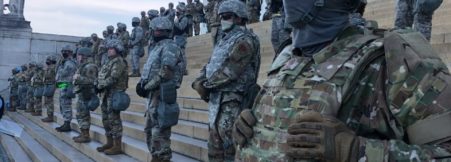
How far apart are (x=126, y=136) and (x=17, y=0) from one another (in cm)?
1740

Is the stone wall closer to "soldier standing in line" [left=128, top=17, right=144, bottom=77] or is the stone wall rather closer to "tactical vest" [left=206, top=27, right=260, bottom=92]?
"soldier standing in line" [left=128, top=17, right=144, bottom=77]

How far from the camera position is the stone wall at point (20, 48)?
2138 centimetres

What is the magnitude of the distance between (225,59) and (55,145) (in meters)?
5.73

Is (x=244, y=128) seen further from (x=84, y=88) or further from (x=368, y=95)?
(x=84, y=88)

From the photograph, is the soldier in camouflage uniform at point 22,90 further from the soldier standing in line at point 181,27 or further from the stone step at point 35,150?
the soldier standing in line at point 181,27

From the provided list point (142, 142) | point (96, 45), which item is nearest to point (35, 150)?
point (142, 142)

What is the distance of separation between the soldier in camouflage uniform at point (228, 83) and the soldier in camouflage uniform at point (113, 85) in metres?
2.50

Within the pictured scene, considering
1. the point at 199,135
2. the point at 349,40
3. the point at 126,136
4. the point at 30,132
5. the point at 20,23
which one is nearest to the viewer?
the point at 349,40

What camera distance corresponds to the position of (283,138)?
5.20ft

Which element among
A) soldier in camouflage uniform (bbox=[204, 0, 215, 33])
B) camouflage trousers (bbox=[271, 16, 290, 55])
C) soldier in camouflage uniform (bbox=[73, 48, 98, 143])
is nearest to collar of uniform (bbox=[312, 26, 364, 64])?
camouflage trousers (bbox=[271, 16, 290, 55])

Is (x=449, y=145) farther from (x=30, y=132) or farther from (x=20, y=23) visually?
(x=20, y=23)

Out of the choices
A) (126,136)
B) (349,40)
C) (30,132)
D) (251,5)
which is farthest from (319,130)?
(251,5)

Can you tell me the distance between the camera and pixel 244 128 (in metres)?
1.75

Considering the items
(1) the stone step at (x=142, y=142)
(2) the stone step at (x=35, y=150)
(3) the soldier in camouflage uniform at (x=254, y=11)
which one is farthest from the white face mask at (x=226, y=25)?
(3) the soldier in camouflage uniform at (x=254, y=11)
